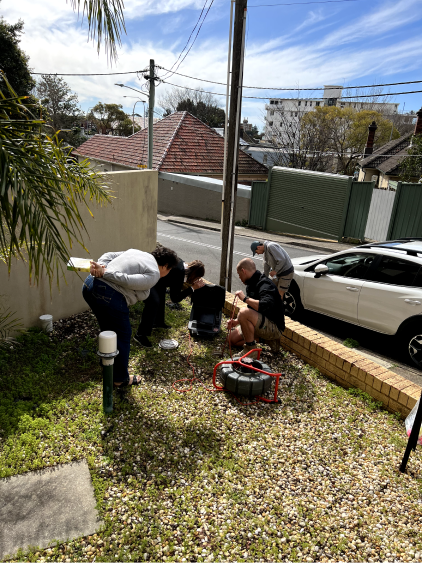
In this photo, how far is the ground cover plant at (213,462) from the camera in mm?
2467

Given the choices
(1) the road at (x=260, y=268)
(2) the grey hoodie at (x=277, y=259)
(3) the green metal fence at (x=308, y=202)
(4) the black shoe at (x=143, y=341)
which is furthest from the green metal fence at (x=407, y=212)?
(4) the black shoe at (x=143, y=341)

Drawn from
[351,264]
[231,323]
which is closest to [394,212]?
[351,264]

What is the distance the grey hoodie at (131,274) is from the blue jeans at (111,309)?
0.07 metres

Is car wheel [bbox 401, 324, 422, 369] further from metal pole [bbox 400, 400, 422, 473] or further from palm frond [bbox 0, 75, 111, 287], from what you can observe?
palm frond [bbox 0, 75, 111, 287]

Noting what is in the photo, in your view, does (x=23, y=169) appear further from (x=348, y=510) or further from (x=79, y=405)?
(x=348, y=510)

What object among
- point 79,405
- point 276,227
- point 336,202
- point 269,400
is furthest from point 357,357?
point 276,227

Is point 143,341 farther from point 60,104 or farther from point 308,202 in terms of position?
point 60,104

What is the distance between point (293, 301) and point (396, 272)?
1.86 m

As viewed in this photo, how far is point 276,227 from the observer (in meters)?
18.2

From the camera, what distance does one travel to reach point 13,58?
64.5ft

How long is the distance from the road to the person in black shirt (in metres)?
2.61

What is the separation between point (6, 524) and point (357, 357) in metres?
3.62

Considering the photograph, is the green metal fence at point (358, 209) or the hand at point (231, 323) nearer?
the hand at point (231, 323)

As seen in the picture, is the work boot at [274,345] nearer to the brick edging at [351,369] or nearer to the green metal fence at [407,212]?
the brick edging at [351,369]
